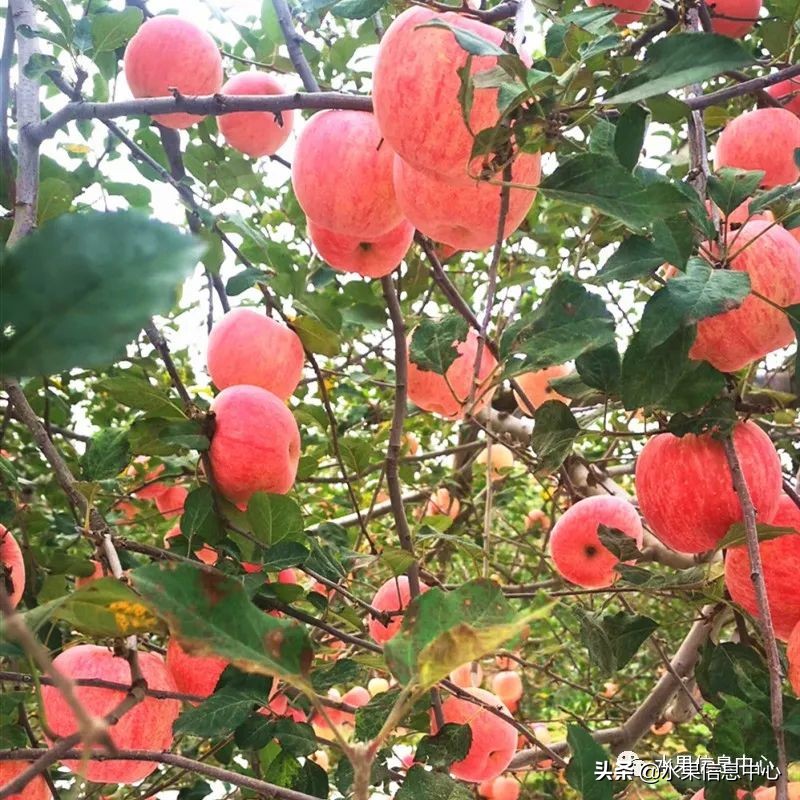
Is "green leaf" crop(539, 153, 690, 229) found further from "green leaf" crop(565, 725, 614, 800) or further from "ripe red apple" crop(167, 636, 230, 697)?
"ripe red apple" crop(167, 636, 230, 697)

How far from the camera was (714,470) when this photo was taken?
1095 mm

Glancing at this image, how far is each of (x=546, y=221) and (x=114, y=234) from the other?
212cm

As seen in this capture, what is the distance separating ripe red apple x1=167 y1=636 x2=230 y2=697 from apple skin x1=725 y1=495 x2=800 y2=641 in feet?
2.61

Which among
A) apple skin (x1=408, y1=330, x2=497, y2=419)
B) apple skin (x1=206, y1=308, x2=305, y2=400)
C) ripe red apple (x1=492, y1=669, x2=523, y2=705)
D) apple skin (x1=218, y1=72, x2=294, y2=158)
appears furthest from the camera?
ripe red apple (x1=492, y1=669, x2=523, y2=705)

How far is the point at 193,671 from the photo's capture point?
1.17 meters

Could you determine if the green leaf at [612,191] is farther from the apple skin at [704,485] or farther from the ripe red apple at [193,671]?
the ripe red apple at [193,671]

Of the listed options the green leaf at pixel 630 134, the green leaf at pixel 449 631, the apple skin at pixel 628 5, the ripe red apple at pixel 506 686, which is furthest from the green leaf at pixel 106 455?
the ripe red apple at pixel 506 686

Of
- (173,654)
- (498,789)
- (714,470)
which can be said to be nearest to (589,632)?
(714,470)

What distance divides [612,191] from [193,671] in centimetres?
93

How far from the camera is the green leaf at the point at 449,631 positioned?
1.46ft

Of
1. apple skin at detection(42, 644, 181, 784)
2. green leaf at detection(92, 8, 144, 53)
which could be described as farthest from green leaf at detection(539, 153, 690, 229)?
green leaf at detection(92, 8, 144, 53)

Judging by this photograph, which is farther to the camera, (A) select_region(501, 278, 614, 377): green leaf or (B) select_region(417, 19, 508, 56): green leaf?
(A) select_region(501, 278, 614, 377): green leaf

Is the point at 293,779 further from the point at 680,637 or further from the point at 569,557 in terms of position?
the point at 680,637

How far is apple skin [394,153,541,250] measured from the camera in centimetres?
90
